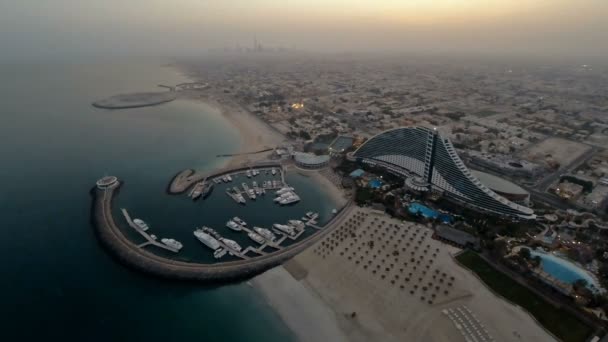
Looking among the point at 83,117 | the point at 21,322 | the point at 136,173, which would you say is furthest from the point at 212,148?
the point at 83,117

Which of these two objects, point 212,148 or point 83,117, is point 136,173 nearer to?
point 212,148

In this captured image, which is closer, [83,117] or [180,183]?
[180,183]

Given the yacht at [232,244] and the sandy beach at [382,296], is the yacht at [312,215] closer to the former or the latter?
the sandy beach at [382,296]

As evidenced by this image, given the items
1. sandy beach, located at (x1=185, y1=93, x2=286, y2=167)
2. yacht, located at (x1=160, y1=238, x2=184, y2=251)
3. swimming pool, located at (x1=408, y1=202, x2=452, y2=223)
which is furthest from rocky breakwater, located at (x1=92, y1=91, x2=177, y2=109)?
swimming pool, located at (x1=408, y1=202, x2=452, y2=223)

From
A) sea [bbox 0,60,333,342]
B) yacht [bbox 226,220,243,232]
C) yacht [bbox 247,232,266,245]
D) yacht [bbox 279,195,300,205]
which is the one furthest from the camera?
yacht [bbox 279,195,300,205]

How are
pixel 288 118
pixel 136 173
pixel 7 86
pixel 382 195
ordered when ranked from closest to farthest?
pixel 382 195, pixel 136 173, pixel 288 118, pixel 7 86

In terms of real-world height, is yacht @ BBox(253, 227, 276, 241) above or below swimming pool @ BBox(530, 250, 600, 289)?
below

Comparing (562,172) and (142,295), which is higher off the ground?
(562,172)

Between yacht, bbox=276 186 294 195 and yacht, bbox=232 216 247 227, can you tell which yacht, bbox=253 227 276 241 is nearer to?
yacht, bbox=232 216 247 227
